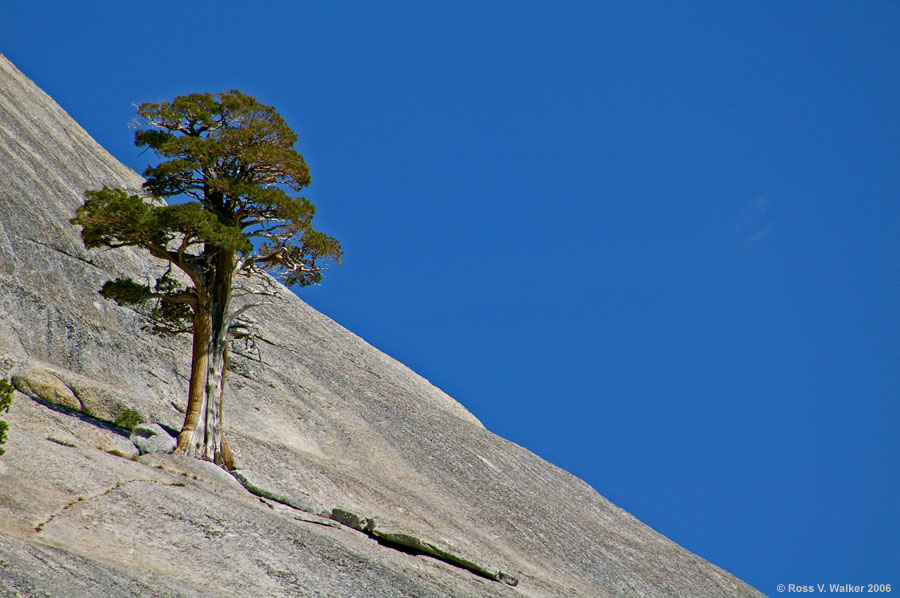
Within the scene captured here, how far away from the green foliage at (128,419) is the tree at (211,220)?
153 centimetres

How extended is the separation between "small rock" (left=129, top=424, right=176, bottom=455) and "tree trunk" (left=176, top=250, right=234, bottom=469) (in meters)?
0.40

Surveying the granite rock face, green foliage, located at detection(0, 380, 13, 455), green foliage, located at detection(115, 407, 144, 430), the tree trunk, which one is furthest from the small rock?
green foliage, located at detection(0, 380, 13, 455)

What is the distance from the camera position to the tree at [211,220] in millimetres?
29984

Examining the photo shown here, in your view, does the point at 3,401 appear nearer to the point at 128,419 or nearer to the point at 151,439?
the point at 151,439

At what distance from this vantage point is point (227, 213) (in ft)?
105

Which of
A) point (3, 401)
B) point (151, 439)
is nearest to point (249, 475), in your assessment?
point (151, 439)

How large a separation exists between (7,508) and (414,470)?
77.5ft

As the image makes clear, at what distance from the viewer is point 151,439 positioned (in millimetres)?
28812

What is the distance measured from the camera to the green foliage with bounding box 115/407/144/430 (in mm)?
29391

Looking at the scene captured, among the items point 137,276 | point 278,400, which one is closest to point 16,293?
point 137,276

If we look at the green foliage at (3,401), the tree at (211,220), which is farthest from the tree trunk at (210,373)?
the green foliage at (3,401)

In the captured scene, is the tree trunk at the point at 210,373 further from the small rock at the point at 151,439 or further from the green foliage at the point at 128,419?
the green foliage at the point at 128,419

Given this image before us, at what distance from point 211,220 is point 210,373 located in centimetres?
530

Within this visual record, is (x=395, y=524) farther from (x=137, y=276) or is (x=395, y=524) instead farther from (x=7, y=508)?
(x=137, y=276)
